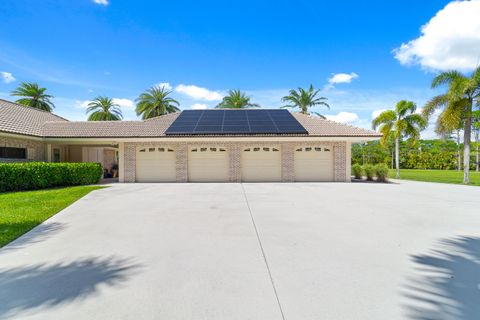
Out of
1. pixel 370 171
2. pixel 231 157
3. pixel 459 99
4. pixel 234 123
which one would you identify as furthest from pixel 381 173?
pixel 234 123

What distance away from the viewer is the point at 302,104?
31.0 meters

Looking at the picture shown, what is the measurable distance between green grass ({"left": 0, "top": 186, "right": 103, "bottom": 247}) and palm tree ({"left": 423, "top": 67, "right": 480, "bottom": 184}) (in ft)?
72.1

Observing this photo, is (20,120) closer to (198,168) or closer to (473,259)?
(198,168)

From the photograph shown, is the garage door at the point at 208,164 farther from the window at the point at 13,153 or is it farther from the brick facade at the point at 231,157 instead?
the window at the point at 13,153

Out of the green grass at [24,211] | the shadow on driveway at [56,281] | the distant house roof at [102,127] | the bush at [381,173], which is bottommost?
the shadow on driveway at [56,281]

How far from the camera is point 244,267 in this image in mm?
3523

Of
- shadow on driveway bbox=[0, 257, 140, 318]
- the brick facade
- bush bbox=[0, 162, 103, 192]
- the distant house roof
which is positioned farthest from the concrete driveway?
the distant house roof

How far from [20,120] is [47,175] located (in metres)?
6.57

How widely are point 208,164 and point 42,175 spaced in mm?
8766

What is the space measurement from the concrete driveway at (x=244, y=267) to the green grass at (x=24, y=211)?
0.42 m

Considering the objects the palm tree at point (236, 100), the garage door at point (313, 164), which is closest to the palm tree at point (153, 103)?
the palm tree at point (236, 100)

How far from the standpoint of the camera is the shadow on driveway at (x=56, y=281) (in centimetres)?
269

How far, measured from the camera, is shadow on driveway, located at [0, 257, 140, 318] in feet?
8.82

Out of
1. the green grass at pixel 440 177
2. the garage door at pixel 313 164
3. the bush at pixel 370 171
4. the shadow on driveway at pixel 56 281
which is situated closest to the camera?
the shadow on driveway at pixel 56 281
